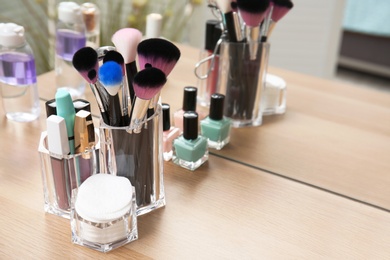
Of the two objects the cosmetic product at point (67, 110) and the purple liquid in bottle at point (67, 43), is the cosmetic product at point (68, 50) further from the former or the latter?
the cosmetic product at point (67, 110)

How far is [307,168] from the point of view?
28.8 inches

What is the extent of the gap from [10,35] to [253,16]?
0.36 metres

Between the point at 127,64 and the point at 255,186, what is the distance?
0.81 ft

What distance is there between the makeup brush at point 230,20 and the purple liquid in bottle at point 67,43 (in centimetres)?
28

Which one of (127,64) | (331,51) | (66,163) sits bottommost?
(331,51)

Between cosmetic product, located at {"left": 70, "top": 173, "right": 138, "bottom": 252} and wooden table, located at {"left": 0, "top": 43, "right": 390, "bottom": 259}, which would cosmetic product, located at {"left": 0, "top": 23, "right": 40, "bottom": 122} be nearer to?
wooden table, located at {"left": 0, "top": 43, "right": 390, "bottom": 259}

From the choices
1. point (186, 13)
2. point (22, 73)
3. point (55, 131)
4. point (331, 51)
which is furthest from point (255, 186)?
point (331, 51)

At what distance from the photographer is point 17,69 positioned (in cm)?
78

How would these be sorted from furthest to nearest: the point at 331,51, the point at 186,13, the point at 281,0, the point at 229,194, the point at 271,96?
the point at 331,51 → the point at 186,13 → the point at 271,96 → the point at 281,0 → the point at 229,194

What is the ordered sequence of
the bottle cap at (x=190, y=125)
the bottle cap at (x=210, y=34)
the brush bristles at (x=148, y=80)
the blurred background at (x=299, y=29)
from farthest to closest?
the blurred background at (x=299, y=29)
the bottle cap at (x=210, y=34)
the bottle cap at (x=190, y=125)
the brush bristles at (x=148, y=80)

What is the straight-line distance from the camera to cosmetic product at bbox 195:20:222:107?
84cm

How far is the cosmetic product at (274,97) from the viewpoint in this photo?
88cm

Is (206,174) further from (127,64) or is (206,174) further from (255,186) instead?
(127,64)

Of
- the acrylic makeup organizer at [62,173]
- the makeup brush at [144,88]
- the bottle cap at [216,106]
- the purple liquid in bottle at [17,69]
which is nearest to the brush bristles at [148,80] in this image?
the makeup brush at [144,88]
